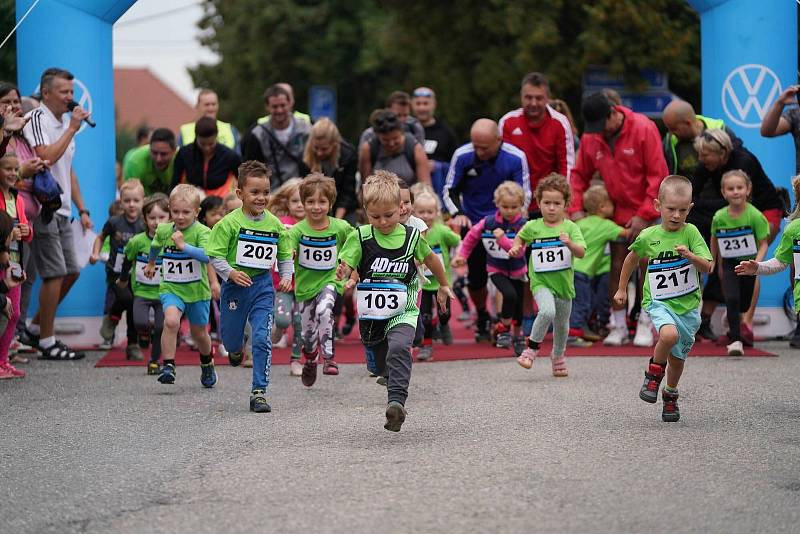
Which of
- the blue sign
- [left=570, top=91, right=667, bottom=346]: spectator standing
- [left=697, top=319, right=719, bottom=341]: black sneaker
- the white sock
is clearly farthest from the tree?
the white sock

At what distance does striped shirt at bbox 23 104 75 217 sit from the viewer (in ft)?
42.4

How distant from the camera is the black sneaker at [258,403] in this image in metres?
9.66

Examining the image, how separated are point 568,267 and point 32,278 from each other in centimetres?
467

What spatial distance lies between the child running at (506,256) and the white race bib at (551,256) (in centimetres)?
114

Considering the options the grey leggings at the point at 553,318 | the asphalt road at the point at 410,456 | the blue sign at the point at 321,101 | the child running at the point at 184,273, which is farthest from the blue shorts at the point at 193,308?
the blue sign at the point at 321,101

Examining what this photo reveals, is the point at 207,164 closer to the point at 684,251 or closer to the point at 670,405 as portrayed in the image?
the point at 684,251

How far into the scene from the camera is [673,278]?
927cm

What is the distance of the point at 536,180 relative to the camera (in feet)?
48.6

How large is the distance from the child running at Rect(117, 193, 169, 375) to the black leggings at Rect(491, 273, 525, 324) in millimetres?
2983

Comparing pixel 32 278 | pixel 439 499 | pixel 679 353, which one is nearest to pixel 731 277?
pixel 679 353

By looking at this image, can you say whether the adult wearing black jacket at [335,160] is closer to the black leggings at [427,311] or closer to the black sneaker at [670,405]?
the black leggings at [427,311]

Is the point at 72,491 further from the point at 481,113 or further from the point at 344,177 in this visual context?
the point at 481,113

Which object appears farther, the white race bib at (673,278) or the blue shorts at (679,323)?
the white race bib at (673,278)

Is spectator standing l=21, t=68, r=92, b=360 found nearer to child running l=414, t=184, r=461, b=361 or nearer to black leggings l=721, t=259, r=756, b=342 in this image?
child running l=414, t=184, r=461, b=361
